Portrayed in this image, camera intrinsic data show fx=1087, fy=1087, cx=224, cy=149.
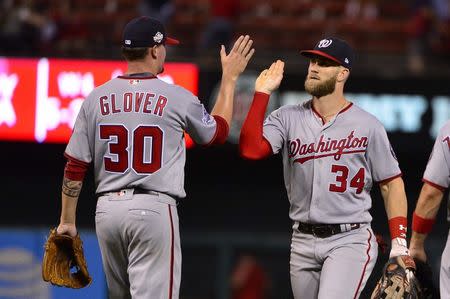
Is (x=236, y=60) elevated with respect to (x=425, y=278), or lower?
elevated

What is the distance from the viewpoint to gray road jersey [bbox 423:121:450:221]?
18.1 feet

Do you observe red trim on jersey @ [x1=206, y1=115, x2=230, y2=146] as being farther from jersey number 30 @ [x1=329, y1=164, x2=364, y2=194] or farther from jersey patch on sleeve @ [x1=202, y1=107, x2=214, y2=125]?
jersey number 30 @ [x1=329, y1=164, x2=364, y2=194]

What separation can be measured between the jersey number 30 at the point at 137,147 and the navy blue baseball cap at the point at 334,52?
3.25ft

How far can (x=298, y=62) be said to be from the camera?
11.7 meters

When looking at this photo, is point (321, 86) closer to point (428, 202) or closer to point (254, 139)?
point (254, 139)

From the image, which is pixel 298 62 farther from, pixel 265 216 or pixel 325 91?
pixel 325 91

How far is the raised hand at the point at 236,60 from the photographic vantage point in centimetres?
563

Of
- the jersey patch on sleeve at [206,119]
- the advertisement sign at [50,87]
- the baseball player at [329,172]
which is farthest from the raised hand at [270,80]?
the advertisement sign at [50,87]

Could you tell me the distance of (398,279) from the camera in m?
5.45

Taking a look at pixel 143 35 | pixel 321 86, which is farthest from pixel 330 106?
pixel 143 35

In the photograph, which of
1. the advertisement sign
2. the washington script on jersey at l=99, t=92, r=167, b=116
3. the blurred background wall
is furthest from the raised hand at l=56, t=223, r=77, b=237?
the advertisement sign

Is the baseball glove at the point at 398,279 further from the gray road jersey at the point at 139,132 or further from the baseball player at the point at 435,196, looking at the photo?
the gray road jersey at the point at 139,132

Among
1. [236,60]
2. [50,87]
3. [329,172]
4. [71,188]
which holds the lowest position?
[50,87]

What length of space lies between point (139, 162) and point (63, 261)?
770 mm
